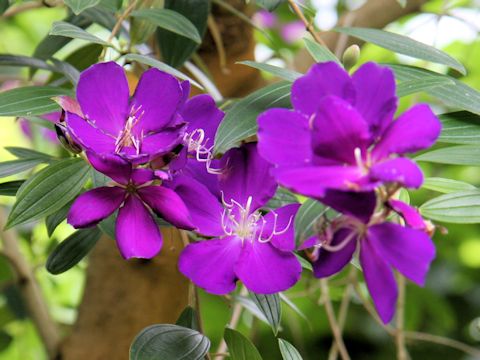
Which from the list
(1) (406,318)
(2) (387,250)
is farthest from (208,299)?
(2) (387,250)

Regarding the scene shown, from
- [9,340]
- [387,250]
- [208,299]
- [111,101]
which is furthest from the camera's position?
[208,299]

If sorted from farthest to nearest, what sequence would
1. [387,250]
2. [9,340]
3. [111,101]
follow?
[9,340]
[111,101]
[387,250]

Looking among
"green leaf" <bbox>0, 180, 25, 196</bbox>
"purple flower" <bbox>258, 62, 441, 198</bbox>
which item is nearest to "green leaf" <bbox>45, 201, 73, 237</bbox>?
"green leaf" <bbox>0, 180, 25, 196</bbox>

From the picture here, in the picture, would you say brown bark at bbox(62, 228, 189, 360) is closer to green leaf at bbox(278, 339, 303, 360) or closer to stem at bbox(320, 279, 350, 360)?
stem at bbox(320, 279, 350, 360)

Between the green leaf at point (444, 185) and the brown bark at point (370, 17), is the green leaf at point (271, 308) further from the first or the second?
the brown bark at point (370, 17)

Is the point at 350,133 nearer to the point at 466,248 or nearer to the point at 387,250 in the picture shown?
the point at 387,250

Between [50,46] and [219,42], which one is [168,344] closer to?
[50,46]
